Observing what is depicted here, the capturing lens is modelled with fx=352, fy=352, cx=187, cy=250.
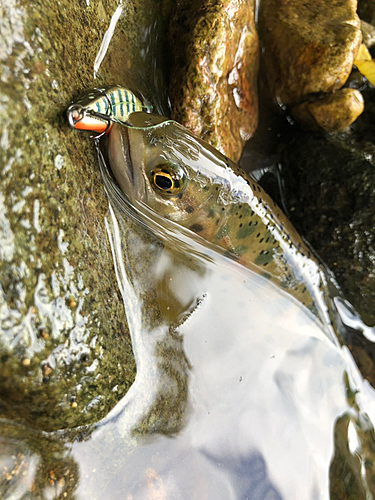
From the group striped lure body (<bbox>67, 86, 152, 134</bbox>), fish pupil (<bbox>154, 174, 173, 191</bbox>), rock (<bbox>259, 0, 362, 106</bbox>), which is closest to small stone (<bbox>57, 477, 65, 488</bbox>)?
fish pupil (<bbox>154, 174, 173, 191</bbox>)

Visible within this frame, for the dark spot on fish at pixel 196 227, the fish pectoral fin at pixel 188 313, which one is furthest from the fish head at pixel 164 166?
the fish pectoral fin at pixel 188 313

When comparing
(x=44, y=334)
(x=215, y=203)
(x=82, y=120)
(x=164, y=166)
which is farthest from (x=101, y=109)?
(x=44, y=334)

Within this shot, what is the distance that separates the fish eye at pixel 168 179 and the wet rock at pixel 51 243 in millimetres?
344

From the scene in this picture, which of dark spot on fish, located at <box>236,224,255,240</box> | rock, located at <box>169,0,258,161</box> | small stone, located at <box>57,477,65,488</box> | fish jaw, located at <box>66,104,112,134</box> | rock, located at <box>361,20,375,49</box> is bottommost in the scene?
small stone, located at <box>57,477,65,488</box>

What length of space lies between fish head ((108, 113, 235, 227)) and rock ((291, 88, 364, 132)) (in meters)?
1.12

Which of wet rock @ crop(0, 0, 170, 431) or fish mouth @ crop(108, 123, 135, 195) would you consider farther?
fish mouth @ crop(108, 123, 135, 195)

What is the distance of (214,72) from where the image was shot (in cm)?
246

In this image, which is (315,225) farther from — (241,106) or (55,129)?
(55,129)

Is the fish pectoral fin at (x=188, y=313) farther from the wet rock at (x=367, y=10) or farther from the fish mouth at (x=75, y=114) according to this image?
the wet rock at (x=367, y=10)

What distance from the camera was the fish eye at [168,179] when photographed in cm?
209

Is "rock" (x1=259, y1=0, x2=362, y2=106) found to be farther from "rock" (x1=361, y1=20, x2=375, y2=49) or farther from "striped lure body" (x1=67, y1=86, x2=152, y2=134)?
"striped lure body" (x1=67, y1=86, x2=152, y2=134)

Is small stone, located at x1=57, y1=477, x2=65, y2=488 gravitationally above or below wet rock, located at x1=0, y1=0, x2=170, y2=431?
below

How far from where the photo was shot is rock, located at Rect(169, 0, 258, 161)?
7.84 ft

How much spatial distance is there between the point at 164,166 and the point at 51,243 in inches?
32.9
